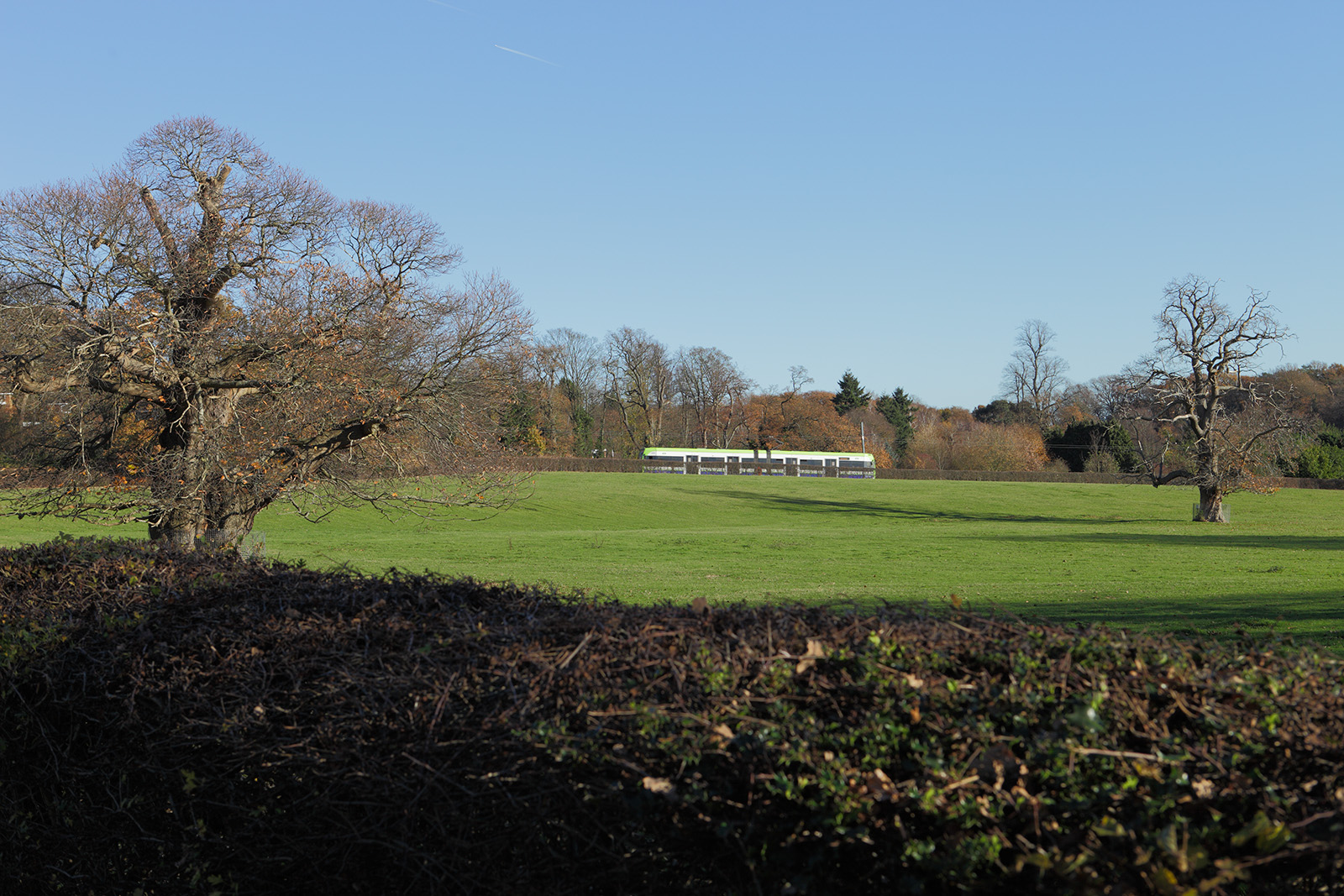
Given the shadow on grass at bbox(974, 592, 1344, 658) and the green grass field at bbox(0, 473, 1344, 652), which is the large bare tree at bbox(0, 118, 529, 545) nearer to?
the green grass field at bbox(0, 473, 1344, 652)

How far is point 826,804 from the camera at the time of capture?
2309 millimetres

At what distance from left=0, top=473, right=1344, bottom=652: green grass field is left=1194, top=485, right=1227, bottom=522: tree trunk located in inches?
39.4

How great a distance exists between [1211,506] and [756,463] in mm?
38940

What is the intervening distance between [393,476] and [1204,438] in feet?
111

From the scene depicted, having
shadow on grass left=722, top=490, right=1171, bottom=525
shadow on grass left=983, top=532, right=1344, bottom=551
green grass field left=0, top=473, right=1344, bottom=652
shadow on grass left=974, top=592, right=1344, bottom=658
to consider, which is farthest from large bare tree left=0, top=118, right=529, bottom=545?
shadow on grass left=722, top=490, right=1171, bottom=525

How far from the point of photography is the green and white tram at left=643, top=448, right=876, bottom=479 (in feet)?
247

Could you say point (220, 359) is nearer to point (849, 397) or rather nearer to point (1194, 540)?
point (1194, 540)

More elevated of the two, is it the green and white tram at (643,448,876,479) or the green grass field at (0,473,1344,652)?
the green and white tram at (643,448,876,479)

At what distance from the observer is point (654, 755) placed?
2525 mm

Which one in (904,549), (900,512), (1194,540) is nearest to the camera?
(904,549)

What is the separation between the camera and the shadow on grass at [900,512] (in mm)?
45344

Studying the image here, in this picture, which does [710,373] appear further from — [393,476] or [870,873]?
[870,873]

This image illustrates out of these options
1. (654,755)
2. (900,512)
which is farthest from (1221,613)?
(900,512)

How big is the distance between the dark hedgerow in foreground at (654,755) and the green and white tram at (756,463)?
69.5 m
